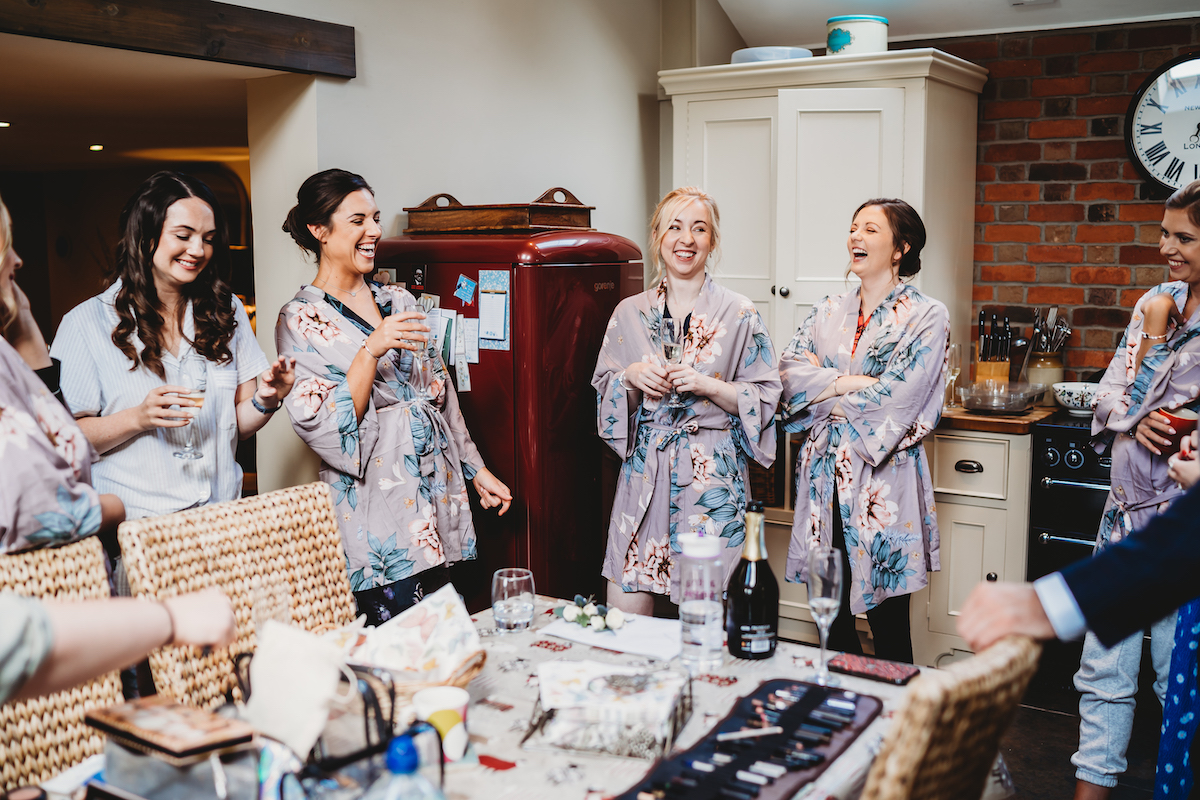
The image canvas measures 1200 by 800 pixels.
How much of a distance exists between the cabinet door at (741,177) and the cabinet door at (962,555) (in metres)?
1.13

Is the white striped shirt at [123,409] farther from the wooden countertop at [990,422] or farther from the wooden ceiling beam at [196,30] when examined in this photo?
the wooden countertop at [990,422]

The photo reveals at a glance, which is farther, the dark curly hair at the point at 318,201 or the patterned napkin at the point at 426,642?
the dark curly hair at the point at 318,201

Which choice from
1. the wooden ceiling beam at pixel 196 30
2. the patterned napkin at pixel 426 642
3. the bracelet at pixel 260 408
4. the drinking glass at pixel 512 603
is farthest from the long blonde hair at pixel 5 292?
the drinking glass at pixel 512 603

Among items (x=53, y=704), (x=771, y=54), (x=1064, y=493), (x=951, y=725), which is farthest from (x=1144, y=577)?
(x=771, y=54)

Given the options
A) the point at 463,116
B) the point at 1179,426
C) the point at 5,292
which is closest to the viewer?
the point at 5,292

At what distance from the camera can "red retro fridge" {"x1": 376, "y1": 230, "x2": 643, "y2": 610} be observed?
9.69ft

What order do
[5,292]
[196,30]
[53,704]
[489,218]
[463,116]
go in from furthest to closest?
[463,116] → [489,218] → [196,30] → [5,292] → [53,704]

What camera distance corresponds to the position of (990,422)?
→ 127 inches

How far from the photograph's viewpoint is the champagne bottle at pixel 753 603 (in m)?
1.62

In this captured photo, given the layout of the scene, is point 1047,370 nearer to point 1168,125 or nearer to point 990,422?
point 990,422

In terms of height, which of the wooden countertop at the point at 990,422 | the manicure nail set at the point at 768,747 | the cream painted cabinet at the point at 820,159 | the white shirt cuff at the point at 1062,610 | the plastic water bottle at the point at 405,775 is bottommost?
the manicure nail set at the point at 768,747

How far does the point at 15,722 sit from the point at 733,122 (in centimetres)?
348

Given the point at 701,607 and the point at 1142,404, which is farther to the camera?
the point at 1142,404

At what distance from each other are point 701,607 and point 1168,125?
3140 millimetres
